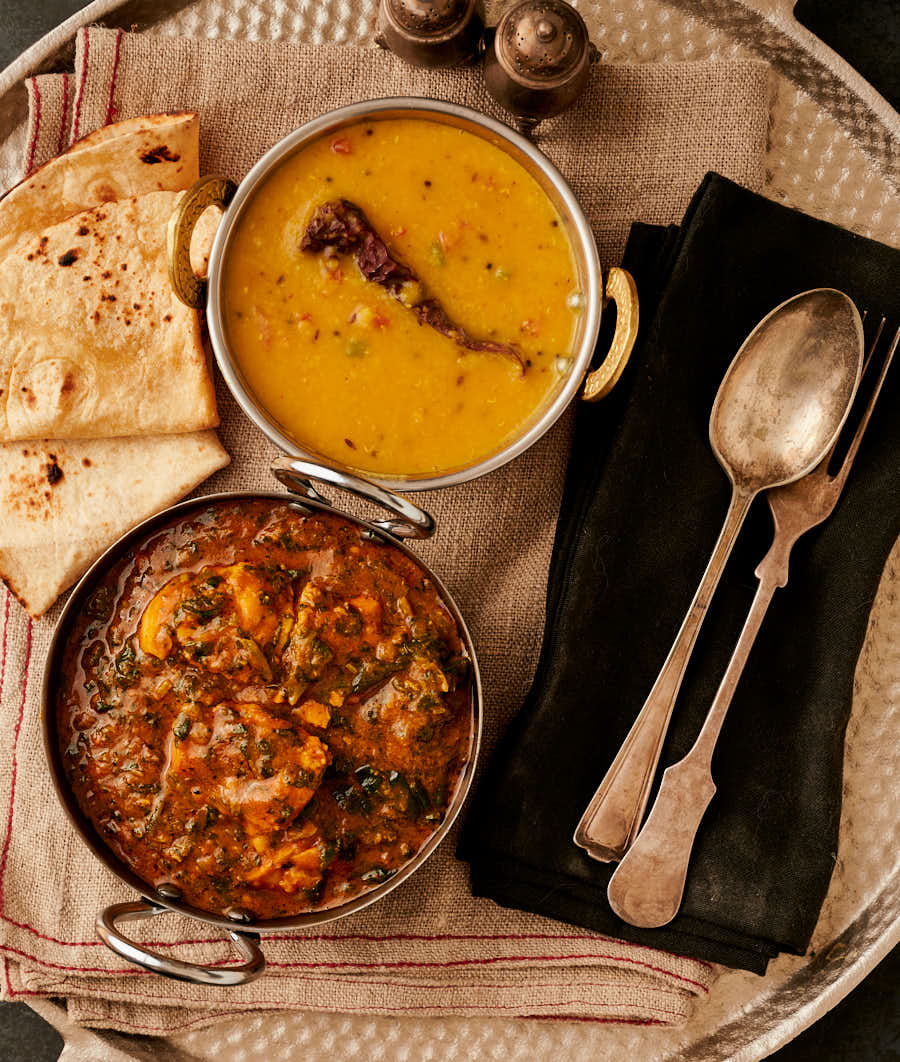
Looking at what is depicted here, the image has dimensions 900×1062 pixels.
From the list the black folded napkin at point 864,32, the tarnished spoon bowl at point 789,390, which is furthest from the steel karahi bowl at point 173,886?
the black folded napkin at point 864,32

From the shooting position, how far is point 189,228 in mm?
1914

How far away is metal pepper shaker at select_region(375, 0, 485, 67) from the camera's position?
1.80 meters

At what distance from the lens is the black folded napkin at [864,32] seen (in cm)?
231

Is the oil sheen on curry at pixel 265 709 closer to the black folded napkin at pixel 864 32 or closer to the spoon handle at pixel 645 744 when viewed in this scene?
the spoon handle at pixel 645 744

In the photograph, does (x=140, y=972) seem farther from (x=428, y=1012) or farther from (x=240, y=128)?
(x=240, y=128)

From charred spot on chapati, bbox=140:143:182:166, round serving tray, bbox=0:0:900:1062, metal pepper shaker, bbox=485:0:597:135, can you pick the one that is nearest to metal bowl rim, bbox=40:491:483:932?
round serving tray, bbox=0:0:900:1062

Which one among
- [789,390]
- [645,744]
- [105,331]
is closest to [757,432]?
[789,390]

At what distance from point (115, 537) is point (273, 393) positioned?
1.60 ft

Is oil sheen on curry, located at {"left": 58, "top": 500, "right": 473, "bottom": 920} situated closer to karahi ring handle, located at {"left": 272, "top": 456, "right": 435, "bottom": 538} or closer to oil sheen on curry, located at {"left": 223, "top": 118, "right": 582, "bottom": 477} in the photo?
karahi ring handle, located at {"left": 272, "top": 456, "right": 435, "bottom": 538}

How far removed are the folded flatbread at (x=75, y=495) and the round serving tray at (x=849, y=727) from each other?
85 cm

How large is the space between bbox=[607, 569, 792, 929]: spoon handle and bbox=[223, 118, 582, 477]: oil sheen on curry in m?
0.65

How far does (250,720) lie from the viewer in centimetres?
168

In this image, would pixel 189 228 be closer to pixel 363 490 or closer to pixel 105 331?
pixel 105 331

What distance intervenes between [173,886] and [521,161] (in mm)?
1495
